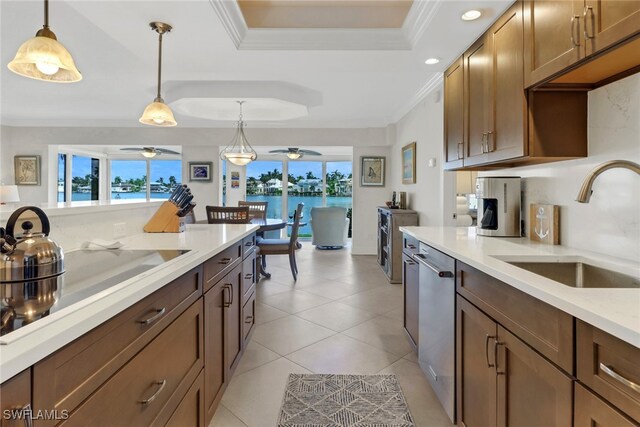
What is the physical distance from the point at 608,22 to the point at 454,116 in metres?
1.44

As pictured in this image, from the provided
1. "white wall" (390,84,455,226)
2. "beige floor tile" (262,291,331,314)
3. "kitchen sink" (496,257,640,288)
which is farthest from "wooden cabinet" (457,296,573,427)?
"white wall" (390,84,455,226)

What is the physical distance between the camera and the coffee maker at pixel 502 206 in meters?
2.13

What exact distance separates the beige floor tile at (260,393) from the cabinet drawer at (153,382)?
55cm

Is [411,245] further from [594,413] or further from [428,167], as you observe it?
[428,167]

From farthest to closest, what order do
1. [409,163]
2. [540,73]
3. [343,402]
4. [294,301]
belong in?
[409,163], [294,301], [343,402], [540,73]

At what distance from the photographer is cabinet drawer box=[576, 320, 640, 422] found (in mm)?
697

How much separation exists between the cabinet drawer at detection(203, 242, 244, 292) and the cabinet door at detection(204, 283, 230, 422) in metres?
0.05

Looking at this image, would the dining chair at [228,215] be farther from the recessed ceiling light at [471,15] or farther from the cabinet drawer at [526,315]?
the cabinet drawer at [526,315]

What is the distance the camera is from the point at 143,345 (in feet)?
3.28

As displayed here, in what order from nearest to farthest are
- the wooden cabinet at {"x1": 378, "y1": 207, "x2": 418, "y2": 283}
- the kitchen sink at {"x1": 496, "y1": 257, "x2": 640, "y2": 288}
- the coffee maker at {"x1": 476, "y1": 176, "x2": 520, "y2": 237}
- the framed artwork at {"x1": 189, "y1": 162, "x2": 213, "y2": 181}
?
the kitchen sink at {"x1": 496, "y1": 257, "x2": 640, "y2": 288} < the coffee maker at {"x1": 476, "y1": 176, "x2": 520, "y2": 237} < the wooden cabinet at {"x1": 378, "y1": 207, "x2": 418, "y2": 283} < the framed artwork at {"x1": 189, "y1": 162, "x2": 213, "y2": 181}

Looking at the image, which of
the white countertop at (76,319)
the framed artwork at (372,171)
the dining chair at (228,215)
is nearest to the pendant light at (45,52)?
the white countertop at (76,319)

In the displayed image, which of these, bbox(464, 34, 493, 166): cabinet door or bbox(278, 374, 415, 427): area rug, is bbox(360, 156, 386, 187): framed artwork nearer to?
bbox(464, 34, 493, 166): cabinet door

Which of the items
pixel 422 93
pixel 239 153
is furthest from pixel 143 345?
pixel 239 153

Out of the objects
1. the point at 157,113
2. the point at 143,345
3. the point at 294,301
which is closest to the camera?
the point at 143,345
